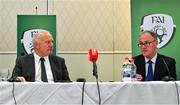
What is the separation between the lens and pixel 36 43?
3.47 meters

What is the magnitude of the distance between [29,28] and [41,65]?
219 centimetres

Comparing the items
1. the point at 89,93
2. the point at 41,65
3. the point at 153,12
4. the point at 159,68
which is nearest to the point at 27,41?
the point at 153,12

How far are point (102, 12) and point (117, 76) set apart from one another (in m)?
1.17

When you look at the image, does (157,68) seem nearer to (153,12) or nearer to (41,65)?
(41,65)

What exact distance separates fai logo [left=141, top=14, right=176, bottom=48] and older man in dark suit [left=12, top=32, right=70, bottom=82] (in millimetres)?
2223

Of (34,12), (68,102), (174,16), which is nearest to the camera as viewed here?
(68,102)

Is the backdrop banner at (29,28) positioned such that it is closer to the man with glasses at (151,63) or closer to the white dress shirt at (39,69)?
the white dress shirt at (39,69)

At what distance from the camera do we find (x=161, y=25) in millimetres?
5305

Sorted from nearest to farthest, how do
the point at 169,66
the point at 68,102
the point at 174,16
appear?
the point at 68,102 < the point at 169,66 < the point at 174,16

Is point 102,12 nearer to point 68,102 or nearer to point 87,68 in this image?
point 87,68

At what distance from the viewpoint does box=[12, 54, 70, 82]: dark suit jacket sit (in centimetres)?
318

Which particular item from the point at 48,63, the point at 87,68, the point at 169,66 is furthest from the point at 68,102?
the point at 87,68

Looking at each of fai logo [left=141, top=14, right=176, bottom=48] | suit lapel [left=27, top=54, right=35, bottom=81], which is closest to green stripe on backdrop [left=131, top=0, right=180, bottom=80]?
fai logo [left=141, top=14, right=176, bottom=48]

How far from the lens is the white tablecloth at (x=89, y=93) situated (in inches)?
81.9
